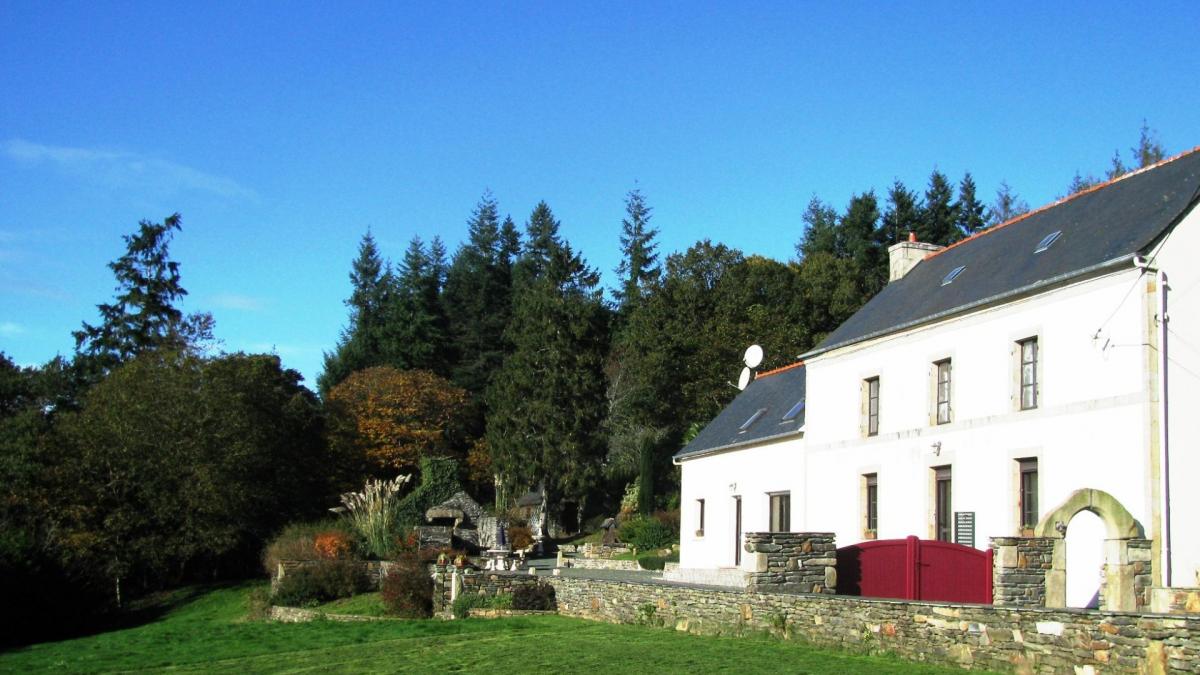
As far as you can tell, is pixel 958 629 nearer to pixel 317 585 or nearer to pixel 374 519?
pixel 317 585

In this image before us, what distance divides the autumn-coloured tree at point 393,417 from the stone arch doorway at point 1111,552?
126 feet

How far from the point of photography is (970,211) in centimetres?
6025

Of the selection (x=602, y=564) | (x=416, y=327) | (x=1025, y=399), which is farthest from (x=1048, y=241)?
(x=416, y=327)

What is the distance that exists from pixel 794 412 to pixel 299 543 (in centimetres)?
1512

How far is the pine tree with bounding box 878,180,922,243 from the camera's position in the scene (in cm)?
Result: 5884

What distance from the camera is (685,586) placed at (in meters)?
19.0

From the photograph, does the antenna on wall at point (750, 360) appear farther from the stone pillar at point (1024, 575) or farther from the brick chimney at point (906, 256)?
the stone pillar at point (1024, 575)

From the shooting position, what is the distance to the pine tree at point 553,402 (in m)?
51.3

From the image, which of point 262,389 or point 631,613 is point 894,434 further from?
point 262,389

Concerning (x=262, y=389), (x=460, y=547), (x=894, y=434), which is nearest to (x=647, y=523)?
(x=460, y=547)

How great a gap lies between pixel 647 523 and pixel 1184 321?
26204 mm

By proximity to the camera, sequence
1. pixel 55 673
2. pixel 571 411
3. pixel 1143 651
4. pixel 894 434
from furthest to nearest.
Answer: pixel 571 411 < pixel 894 434 < pixel 55 673 < pixel 1143 651

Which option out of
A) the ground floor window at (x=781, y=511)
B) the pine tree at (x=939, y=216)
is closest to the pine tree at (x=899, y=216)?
the pine tree at (x=939, y=216)

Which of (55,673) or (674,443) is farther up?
(674,443)
